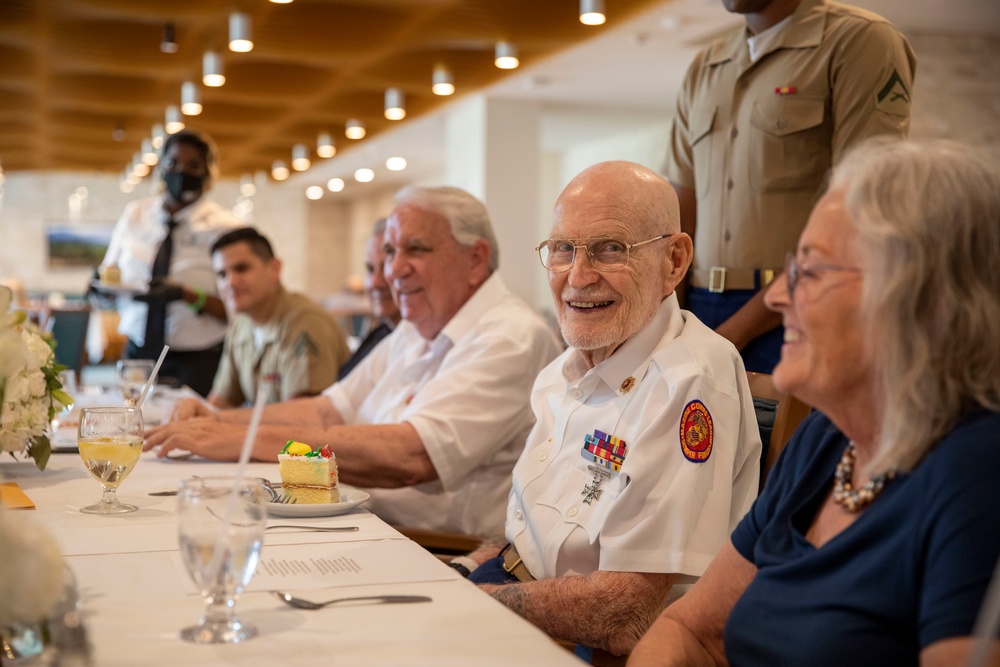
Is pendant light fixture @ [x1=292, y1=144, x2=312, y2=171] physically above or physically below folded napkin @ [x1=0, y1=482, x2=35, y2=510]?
above

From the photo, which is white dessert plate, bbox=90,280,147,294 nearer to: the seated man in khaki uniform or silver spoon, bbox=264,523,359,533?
the seated man in khaki uniform

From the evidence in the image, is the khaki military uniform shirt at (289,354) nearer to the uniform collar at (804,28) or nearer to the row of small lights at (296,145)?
the uniform collar at (804,28)

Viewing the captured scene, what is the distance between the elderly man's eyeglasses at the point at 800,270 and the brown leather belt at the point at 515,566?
89 cm

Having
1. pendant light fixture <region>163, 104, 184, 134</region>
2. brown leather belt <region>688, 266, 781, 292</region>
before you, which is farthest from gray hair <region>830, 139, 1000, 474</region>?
pendant light fixture <region>163, 104, 184, 134</region>

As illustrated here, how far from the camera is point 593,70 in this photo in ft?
29.0

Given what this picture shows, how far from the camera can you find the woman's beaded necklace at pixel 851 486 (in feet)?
3.62

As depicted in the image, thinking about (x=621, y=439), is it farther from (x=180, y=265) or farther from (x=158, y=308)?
(x=180, y=265)

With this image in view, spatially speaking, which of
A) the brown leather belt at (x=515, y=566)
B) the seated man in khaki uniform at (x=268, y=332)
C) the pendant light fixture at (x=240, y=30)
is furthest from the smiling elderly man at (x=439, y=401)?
the pendant light fixture at (x=240, y=30)

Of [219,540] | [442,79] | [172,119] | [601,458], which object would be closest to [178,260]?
[601,458]

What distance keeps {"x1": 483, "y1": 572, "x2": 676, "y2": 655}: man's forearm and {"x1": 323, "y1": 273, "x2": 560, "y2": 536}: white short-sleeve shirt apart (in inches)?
32.2

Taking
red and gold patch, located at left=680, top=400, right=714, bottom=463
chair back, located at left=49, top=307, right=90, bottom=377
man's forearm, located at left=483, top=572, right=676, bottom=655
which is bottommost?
chair back, located at left=49, top=307, right=90, bottom=377

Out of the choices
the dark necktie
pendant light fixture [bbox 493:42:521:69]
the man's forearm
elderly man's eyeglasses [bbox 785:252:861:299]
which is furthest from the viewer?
pendant light fixture [bbox 493:42:521:69]

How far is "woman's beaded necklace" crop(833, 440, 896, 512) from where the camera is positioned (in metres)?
1.10

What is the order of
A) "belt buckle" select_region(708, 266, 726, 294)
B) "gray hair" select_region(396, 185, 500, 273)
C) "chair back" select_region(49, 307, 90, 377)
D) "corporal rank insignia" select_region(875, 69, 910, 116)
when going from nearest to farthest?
1. "corporal rank insignia" select_region(875, 69, 910, 116)
2. "belt buckle" select_region(708, 266, 726, 294)
3. "gray hair" select_region(396, 185, 500, 273)
4. "chair back" select_region(49, 307, 90, 377)
